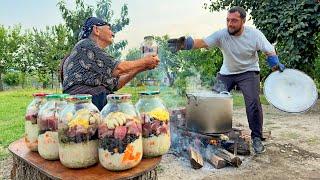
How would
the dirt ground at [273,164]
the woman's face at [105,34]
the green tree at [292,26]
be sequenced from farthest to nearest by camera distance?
the green tree at [292,26] → the dirt ground at [273,164] → the woman's face at [105,34]

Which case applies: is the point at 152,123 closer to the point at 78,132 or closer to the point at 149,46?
the point at 78,132

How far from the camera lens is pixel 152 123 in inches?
70.5

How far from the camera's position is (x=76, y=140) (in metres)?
1.59

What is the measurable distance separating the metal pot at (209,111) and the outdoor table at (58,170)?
7.06ft

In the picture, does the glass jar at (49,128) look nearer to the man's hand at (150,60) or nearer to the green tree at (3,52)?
the man's hand at (150,60)

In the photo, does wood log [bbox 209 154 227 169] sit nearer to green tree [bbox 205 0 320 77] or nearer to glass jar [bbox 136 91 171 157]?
glass jar [bbox 136 91 171 157]

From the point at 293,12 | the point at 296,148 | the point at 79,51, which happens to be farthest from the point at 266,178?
the point at 293,12

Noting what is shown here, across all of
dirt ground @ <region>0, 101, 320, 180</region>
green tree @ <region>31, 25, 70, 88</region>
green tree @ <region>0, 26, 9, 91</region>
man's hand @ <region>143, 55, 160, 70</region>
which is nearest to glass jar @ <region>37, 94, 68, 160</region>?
man's hand @ <region>143, 55, 160, 70</region>

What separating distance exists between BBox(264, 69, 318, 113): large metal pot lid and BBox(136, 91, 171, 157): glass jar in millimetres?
2372

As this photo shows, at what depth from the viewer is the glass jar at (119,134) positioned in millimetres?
1585

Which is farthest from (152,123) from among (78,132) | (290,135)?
(290,135)

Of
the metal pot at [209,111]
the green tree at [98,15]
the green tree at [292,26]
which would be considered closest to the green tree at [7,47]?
the green tree at [98,15]

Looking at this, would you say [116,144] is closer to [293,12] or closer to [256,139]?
[256,139]

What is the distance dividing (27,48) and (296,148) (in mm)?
27925
